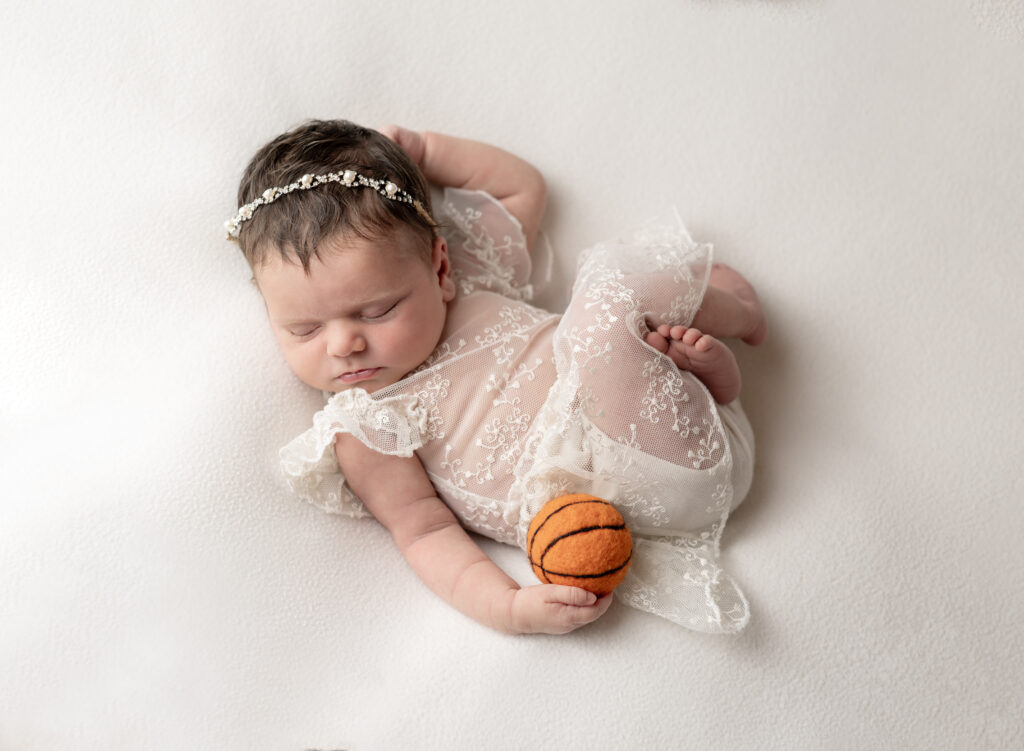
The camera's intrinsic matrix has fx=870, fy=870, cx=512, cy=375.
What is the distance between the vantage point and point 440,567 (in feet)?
4.91

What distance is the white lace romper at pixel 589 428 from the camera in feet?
4.72

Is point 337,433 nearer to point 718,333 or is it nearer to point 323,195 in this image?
point 323,195

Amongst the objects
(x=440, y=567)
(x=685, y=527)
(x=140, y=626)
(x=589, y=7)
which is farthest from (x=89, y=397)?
(x=589, y=7)

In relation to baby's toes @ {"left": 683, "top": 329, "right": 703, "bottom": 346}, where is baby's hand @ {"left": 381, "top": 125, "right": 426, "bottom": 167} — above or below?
above

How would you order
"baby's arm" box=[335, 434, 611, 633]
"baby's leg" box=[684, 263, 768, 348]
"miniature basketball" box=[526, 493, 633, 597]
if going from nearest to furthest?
"miniature basketball" box=[526, 493, 633, 597]
"baby's arm" box=[335, 434, 611, 633]
"baby's leg" box=[684, 263, 768, 348]

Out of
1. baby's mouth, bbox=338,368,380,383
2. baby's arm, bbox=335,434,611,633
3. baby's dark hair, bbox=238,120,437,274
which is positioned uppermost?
baby's dark hair, bbox=238,120,437,274

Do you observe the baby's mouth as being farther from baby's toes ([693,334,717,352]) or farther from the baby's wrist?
baby's toes ([693,334,717,352])

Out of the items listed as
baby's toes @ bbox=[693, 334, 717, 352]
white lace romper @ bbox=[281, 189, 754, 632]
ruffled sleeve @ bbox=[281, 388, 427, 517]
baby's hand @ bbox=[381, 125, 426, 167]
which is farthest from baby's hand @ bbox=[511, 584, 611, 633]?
baby's hand @ bbox=[381, 125, 426, 167]

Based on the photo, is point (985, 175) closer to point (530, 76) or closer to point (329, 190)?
point (530, 76)

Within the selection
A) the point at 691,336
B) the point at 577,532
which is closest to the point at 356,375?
the point at 577,532

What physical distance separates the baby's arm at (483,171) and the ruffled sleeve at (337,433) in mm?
468

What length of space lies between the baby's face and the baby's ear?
29mm

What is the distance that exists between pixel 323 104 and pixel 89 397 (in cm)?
73

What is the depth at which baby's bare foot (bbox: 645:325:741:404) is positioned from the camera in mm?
1446
